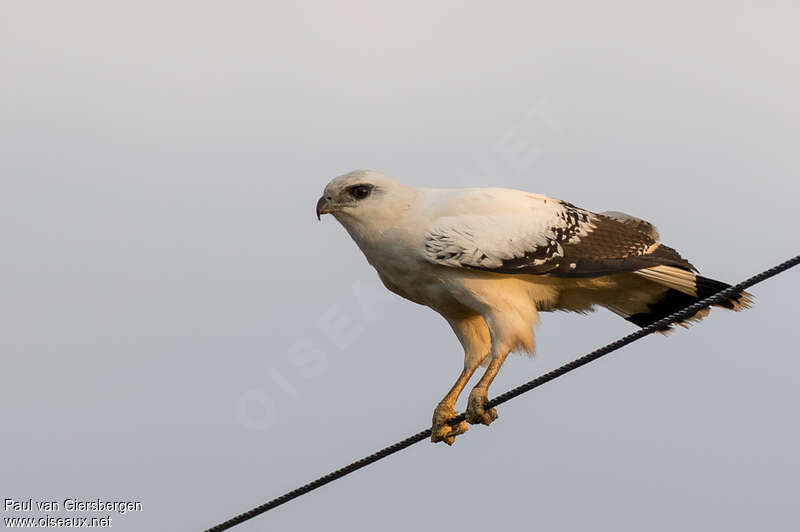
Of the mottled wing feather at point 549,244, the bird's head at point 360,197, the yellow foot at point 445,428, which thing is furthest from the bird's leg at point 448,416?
the bird's head at point 360,197

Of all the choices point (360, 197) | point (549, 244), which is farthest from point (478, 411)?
point (360, 197)

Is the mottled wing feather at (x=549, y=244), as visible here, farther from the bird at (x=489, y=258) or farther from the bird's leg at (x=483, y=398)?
the bird's leg at (x=483, y=398)

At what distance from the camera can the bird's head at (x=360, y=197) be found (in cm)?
822

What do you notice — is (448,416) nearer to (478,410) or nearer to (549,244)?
(478,410)

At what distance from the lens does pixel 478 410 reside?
26.5ft

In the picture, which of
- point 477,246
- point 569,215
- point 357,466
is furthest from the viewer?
point 569,215

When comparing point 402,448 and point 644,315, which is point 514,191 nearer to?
point 644,315

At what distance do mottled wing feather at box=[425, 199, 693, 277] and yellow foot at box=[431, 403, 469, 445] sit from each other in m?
1.14

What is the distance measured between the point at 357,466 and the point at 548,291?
248 centimetres

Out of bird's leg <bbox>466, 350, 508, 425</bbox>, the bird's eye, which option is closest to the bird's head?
the bird's eye

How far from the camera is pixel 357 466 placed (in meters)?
6.80

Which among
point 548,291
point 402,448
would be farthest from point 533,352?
point 402,448

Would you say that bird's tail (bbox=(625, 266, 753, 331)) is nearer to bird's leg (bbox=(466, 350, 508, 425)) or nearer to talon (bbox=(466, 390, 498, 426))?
bird's leg (bbox=(466, 350, 508, 425))

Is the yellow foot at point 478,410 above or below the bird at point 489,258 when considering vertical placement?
below
